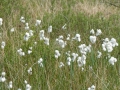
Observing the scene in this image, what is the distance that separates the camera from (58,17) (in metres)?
6.26

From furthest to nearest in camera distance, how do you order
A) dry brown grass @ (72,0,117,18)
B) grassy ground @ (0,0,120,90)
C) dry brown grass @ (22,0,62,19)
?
dry brown grass @ (72,0,117,18)
dry brown grass @ (22,0,62,19)
grassy ground @ (0,0,120,90)

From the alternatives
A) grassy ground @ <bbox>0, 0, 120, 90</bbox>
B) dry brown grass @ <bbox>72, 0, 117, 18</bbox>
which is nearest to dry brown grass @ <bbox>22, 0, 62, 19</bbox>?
grassy ground @ <bbox>0, 0, 120, 90</bbox>

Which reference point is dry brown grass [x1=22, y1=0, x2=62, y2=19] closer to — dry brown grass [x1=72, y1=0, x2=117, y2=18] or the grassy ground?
the grassy ground

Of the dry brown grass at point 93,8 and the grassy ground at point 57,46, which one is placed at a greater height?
the dry brown grass at point 93,8

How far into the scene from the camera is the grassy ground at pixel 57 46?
11.4ft

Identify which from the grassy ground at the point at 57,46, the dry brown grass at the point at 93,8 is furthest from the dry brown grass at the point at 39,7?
the dry brown grass at the point at 93,8

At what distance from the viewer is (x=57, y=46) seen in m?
4.46

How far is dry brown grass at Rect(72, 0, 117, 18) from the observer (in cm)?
694

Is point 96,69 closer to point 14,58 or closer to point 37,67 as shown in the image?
point 37,67

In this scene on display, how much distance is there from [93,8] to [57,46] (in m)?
2.83

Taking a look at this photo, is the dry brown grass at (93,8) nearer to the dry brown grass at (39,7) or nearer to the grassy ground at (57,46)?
the grassy ground at (57,46)

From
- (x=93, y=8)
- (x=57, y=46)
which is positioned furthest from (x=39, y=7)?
(x=57, y=46)

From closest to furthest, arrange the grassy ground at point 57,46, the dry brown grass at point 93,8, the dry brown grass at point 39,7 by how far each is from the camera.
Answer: the grassy ground at point 57,46 < the dry brown grass at point 39,7 < the dry brown grass at point 93,8

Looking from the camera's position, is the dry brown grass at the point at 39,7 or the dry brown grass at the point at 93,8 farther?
the dry brown grass at the point at 93,8
